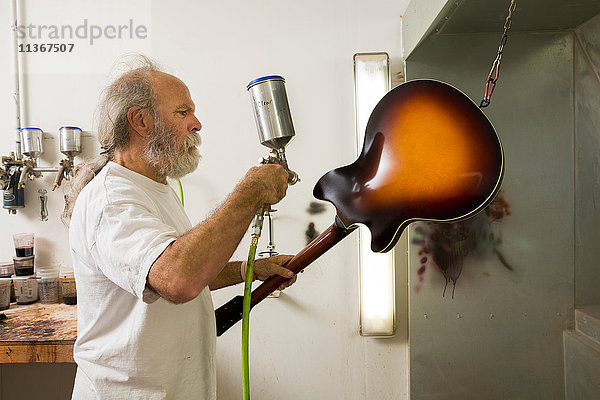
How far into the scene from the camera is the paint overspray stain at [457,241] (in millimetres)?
1989

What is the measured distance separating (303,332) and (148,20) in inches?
67.6

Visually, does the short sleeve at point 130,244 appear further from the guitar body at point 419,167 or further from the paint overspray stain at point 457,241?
the paint overspray stain at point 457,241

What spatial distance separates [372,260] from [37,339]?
1.40 metres

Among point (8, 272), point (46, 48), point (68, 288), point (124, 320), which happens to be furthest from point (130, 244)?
point (46, 48)

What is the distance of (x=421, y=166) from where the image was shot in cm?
106

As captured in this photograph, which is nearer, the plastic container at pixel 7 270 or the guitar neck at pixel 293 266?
the guitar neck at pixel 293 266

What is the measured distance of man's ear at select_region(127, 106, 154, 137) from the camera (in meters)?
1.30

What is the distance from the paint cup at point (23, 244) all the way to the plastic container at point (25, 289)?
0.38 ft

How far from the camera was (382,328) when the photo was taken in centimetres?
211

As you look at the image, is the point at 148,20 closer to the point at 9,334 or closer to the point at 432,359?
the point at 9,334

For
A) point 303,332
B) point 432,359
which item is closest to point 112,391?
point 303,332

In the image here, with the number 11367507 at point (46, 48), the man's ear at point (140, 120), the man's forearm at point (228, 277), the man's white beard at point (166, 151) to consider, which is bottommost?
the man's forearm at point (228, 277)

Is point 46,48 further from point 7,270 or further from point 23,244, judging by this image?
point 7,270

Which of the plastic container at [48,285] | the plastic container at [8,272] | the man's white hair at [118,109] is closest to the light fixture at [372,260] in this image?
the man's white hair at [118,109]
